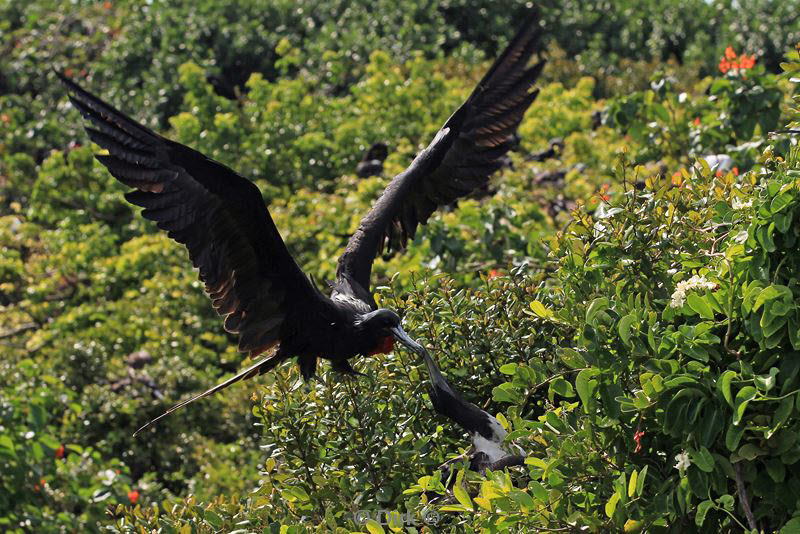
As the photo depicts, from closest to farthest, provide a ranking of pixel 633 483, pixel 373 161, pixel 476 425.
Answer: pixel 633 483 → pixel 476 425 → pixel 373 161

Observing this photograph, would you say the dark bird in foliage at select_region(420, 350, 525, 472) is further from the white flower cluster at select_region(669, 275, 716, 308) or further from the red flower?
the white flower cluster at select_region(669, 275, 716, 308)

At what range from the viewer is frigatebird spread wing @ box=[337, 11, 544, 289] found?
210 inches

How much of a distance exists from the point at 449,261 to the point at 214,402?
234 cm

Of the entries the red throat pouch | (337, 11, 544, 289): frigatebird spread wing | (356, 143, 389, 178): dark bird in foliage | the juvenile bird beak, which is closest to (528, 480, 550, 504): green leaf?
the juvenile bird beak

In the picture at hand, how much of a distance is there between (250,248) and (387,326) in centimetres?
67

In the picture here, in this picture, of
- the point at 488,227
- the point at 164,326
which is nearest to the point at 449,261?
the point at 488,227

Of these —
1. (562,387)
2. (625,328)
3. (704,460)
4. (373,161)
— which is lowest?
(704,460)

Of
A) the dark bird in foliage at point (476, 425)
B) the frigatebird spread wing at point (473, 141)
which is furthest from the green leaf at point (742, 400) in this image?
the frigatebird spread wing at point (473, 141)

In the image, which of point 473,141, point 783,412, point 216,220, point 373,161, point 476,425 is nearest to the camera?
point 783,412

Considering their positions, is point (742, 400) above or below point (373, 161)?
below

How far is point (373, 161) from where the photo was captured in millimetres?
9320

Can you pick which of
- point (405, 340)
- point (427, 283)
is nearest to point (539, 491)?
point (405, 340)

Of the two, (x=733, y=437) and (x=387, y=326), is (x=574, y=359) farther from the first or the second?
(x=387, y=326)

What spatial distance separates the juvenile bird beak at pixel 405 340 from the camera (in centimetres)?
369
